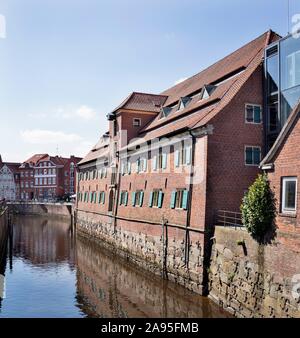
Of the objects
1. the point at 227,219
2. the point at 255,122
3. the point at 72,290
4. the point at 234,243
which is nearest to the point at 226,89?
the point at 255,122

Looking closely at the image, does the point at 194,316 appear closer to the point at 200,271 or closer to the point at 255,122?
the point at 200,271

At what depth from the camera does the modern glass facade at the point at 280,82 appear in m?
19.9

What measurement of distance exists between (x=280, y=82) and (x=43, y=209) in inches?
2755

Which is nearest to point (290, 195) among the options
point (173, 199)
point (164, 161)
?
point (173, 199)

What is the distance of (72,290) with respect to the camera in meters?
23.1

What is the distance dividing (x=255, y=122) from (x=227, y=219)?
585 centimetres

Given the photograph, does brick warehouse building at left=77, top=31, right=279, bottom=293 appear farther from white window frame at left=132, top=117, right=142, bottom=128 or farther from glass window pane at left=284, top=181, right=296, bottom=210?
glass window pane at left=284, top=181, right=296, bottom=210

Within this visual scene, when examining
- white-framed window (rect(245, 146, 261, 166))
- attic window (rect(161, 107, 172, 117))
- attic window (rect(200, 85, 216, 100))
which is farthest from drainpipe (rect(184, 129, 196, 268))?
attic window (rect(161, 107, 172, 117))

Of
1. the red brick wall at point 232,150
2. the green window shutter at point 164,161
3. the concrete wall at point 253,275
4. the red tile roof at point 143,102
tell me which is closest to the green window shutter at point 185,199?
the red brick wall at point 232,150

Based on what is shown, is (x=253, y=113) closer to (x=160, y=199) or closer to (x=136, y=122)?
(x=160, y=199)

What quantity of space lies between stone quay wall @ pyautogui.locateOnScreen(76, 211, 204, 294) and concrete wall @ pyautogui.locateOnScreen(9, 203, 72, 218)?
125 ft

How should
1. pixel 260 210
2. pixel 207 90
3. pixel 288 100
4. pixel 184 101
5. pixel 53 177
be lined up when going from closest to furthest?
pixel 260 210 → pixel 288 100 → pixel 207 90 → pixel 184 101 → pixel 53 177

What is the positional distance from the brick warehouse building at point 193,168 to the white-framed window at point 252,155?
6 cm

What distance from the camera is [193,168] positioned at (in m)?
22.3
